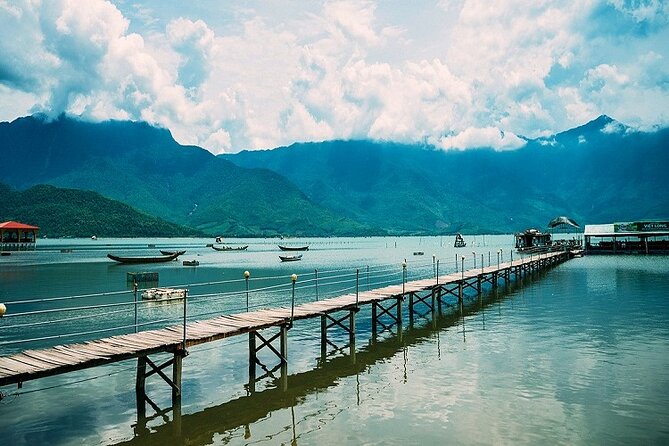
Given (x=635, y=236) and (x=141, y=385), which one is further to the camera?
(x=635, y=236)

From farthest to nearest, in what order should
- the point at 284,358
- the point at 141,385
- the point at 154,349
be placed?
the point at 284,358, the point at 141,385, the point at 154,349

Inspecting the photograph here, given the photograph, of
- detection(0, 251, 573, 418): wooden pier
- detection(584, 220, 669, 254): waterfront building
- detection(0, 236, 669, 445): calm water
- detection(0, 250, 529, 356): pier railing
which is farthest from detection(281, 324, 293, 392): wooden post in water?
detection(584, 220, 669, 254): waterfront building

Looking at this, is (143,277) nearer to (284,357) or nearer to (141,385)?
(284,357)

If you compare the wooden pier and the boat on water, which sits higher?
the wooden pier

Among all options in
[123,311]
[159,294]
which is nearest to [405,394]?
[123,311]

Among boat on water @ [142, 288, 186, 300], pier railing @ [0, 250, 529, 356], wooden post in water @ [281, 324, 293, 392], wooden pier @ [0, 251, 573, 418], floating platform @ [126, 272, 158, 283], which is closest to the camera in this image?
wooden pier @ [0, 251, 573, 418]

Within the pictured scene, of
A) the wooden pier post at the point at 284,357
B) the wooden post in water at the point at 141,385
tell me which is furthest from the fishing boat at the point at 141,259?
the wooden post in water at the point at 141,385

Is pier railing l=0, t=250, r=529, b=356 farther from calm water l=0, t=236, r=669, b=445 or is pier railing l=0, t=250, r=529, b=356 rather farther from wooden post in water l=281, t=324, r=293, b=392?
wooden post in water l=281, t=324, r=293, b=392

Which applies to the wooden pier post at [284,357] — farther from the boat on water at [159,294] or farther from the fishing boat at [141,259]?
the fishing boat at [141,259]

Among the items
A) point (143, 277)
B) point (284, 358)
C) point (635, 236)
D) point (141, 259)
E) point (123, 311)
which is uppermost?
point (635, 236)

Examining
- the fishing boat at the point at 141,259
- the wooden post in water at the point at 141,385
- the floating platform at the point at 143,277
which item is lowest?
the wooden post in water at the point at 141,385

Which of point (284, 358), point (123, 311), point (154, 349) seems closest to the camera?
point (154, 349)

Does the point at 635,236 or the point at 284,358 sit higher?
the point at 635,236

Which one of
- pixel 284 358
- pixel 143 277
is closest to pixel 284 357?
pixel 284 358
